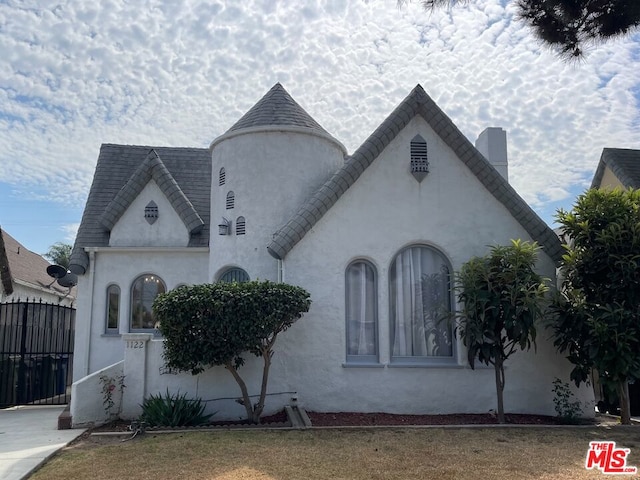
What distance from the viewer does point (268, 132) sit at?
1318 centimetres

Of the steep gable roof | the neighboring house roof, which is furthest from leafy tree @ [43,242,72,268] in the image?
the steep gable roof

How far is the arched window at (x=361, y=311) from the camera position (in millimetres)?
11633

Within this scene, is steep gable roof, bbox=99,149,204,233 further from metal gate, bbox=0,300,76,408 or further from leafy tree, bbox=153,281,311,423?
leafy tree, bbox=153,281,311,423

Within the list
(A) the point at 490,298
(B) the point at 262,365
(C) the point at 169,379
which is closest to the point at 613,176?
(A) the point at 490,298

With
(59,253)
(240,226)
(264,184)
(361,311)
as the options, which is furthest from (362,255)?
(59,253)

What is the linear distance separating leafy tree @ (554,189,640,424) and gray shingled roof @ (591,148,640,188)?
9.97 meters

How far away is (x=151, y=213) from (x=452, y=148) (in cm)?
871

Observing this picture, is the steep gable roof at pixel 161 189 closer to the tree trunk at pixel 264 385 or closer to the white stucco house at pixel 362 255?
the white stucco house at pixel 362 255

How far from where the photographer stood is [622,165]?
20391 millimetres

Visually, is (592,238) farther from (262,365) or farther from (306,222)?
(262,365)

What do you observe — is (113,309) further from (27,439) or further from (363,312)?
(363,312)

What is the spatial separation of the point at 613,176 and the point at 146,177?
17.3 m

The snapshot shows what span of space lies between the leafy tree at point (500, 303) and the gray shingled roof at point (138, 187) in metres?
7.75

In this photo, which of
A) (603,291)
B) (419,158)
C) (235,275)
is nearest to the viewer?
(603,291)
